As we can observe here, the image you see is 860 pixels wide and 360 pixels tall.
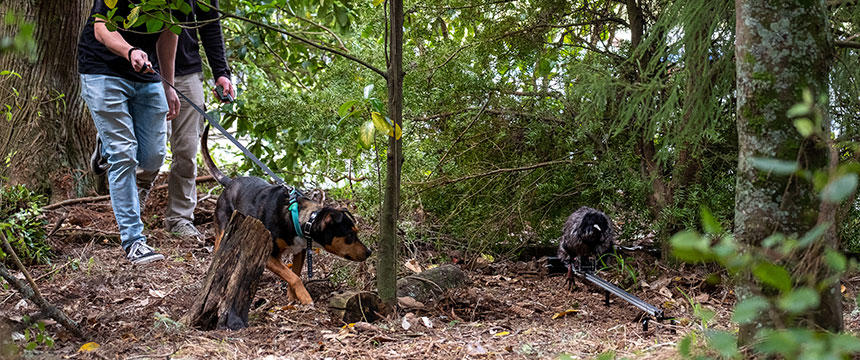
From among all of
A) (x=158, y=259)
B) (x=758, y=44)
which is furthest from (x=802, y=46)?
(x=158, y=259)

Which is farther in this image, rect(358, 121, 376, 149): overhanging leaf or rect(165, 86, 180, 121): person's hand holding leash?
rect(165, 86, 180, 121): person's hand holding leash

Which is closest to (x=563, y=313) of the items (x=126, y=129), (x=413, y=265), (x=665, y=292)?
(x=665, y=292)

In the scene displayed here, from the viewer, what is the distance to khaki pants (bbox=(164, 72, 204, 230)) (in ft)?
20.6

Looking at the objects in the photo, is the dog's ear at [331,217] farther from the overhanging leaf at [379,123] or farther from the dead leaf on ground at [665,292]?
the dead leaf on ground at [665,292]

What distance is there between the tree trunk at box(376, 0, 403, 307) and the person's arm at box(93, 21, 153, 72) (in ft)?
6.52

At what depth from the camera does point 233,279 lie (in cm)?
364

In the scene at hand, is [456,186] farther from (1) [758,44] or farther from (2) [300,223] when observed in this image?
(1) [758,44]

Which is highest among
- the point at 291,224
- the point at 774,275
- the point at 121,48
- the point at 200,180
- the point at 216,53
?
the point at 216,53

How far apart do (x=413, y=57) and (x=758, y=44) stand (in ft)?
11.0

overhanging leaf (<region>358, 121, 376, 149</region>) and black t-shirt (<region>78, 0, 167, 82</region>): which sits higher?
black t-shirt (<region>78, 0, 167, 82</region>)

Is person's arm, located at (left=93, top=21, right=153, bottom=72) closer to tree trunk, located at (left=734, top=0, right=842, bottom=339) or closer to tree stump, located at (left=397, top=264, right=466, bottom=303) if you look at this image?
tree stump, located at (left=397, top=264, right=466, bottom=303)

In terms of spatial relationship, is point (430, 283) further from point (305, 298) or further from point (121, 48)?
point (121, 48)

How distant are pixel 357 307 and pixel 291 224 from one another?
3.66 ft

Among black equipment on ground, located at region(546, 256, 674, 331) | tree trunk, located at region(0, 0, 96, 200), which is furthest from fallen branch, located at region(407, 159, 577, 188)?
tree trunk, located at region(0, 0, 96, 200)
